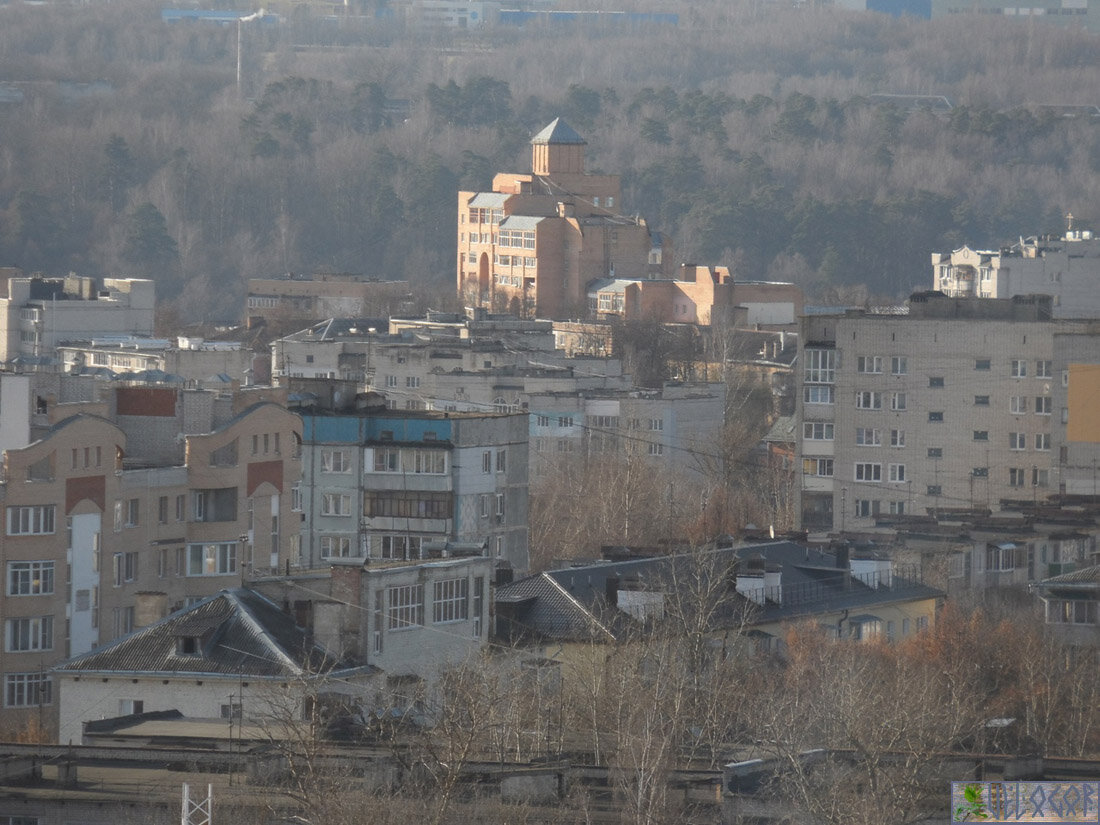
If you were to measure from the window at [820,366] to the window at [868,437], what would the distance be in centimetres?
75

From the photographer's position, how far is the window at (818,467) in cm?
3725

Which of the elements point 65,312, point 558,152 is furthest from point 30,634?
point 558,152

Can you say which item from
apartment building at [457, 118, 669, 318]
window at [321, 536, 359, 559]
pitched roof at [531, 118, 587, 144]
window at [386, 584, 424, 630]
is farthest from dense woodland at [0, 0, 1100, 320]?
window at [386, 584, 424, 630]

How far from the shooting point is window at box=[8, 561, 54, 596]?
22.3 m

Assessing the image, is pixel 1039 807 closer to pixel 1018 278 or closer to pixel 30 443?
pixel 30 443

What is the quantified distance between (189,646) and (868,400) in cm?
1986

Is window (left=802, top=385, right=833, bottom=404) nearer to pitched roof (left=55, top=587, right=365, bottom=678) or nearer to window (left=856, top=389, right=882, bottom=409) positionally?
window (left=856, top=389, right=882, bottom=409)

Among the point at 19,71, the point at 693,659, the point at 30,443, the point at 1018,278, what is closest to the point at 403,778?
the point at 693,659

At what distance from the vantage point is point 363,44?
140m

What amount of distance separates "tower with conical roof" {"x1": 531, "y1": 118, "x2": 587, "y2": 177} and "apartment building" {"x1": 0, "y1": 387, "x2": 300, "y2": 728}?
5060 centimetres

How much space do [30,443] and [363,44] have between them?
389 ft

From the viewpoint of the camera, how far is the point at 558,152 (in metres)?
75.8

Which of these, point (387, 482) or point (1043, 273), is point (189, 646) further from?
point (1043, 273)

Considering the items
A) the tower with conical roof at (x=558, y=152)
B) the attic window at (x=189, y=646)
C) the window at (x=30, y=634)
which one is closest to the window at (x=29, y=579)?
the window at (x=30, y=634)
